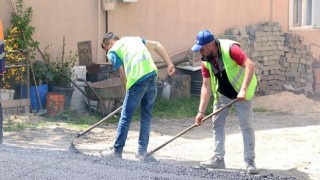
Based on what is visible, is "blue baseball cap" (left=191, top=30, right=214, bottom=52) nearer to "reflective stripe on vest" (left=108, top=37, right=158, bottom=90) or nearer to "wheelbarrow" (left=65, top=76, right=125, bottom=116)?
"reflective stripe on vest" (left=108, top=37, right=158, bottom=90)

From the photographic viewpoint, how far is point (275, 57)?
1490 cm

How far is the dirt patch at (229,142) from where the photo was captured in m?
7.52

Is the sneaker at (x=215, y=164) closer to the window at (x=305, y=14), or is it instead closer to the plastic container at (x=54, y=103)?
the plastic container at (x=54, y=103)

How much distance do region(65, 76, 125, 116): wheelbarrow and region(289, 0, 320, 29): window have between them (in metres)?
6.75

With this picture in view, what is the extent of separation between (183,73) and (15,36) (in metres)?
3.97

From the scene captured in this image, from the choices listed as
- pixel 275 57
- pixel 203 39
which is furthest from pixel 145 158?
pixel 275 57

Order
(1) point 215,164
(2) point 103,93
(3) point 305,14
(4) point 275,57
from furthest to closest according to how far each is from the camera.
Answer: (3) point 305,14
(4) point 275,57
(2) point 103,93
(1) point 215,164

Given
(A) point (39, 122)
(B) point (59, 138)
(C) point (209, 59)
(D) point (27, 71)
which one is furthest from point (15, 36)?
(C) point (209, 59)

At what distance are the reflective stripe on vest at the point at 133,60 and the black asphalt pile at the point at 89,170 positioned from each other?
41.4 inches

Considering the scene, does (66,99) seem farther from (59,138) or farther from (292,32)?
(292,32)

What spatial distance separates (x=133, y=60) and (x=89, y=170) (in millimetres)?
1623

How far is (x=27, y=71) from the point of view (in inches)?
410

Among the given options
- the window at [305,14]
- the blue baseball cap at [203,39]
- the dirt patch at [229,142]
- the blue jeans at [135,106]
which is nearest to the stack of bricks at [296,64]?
the window at [305,14]

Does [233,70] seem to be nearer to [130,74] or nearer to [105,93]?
[130,74]
